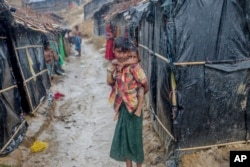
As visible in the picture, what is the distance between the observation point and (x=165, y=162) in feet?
16.9

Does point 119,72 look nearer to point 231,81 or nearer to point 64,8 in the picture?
point 231,81

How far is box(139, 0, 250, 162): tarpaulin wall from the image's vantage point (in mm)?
4543

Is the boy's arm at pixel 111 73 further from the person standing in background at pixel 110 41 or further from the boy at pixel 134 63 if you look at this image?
the person standing in background at pixel 110 41

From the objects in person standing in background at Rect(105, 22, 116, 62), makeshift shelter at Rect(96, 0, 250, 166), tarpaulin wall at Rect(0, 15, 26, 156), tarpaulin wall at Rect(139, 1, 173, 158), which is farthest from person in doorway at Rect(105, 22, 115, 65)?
makeshift shelter at Rect(96, 0, 250, 166)

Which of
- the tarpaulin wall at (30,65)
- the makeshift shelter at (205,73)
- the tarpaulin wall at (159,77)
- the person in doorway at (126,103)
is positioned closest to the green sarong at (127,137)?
the person in doorway at (126,103)

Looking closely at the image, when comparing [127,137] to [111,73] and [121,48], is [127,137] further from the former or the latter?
[121,48]

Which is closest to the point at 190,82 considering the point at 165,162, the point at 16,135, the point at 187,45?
the point at 187,45

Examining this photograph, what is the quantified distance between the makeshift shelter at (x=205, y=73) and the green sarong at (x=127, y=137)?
841 mm

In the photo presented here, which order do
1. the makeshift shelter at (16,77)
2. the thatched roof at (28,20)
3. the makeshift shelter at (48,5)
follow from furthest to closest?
the makeshift shelter at (48,5) < the thatched roof at (28,20) < the makeshift shelter at (16,77)

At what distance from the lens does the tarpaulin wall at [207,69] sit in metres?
4.54

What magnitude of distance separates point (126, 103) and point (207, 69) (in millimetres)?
1516

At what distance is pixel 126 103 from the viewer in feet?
13.5

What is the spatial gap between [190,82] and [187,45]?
597mm

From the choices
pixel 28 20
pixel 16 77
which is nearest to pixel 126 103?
pixel 16 77
